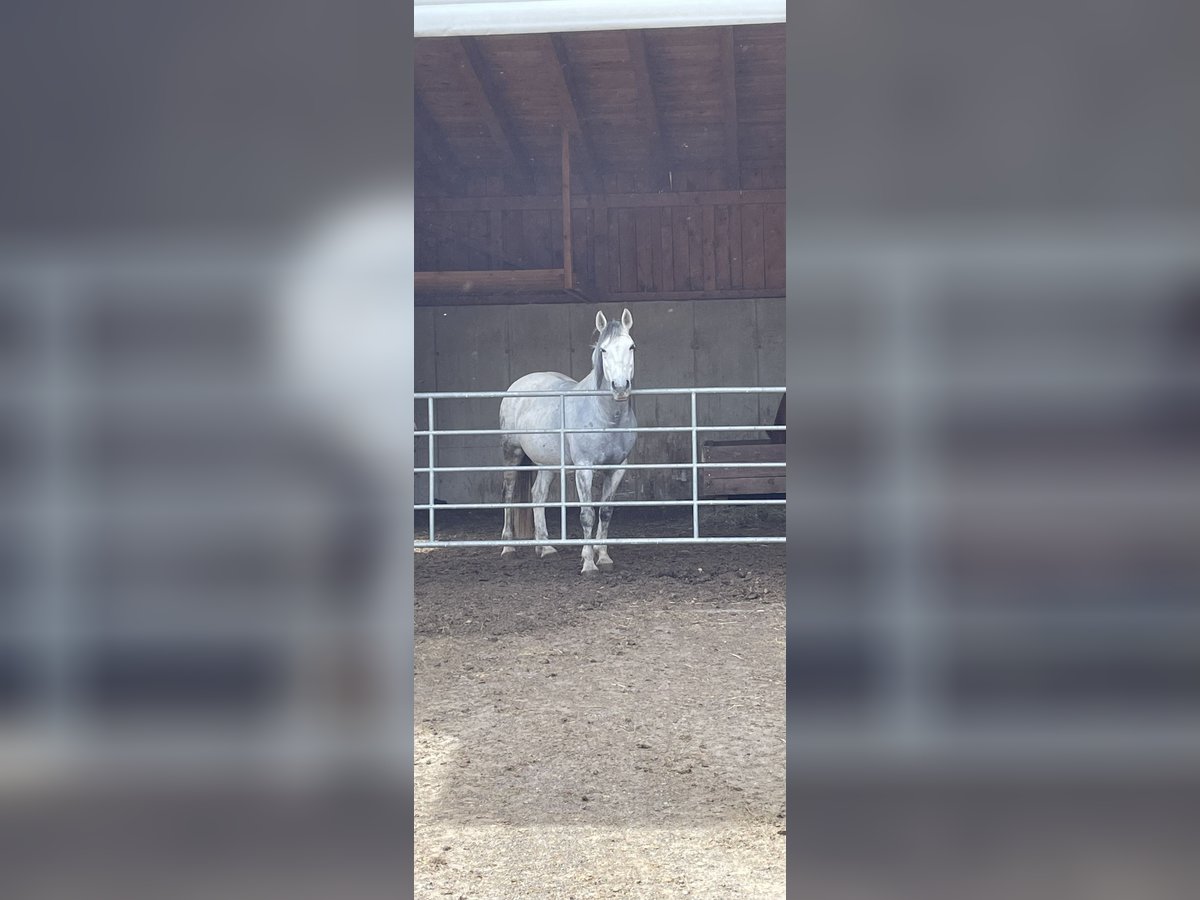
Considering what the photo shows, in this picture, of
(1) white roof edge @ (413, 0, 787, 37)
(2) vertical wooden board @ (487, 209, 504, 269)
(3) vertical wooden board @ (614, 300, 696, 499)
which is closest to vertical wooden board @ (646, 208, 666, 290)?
(3) vertical wooden board @ (614, 300, 696, 499)

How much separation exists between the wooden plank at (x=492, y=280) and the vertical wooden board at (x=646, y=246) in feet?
7.06

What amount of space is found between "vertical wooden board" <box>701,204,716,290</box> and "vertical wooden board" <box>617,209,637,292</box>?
73cm

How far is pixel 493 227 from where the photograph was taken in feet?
35.9

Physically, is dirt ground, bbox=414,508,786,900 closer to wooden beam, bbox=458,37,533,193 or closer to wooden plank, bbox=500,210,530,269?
wooden beam, bbox=458,37,533,193

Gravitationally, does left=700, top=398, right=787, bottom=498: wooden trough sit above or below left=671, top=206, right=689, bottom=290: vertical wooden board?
below

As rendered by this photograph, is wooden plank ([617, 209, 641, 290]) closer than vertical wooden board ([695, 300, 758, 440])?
Yes

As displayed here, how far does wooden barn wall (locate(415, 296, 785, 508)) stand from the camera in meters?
11.0

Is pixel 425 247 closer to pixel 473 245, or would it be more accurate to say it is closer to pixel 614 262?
pixel 473 245

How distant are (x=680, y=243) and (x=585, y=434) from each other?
3981 millimetres
